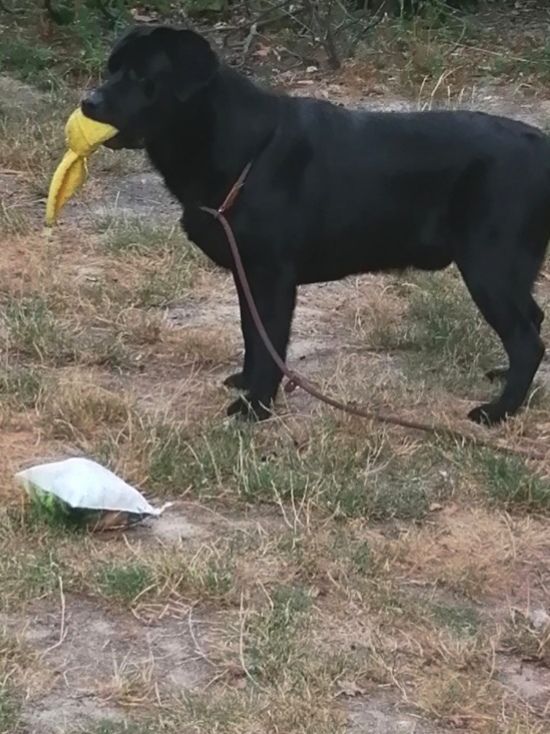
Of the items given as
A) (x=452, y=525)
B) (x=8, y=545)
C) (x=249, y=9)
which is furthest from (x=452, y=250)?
(x=249, y=9)

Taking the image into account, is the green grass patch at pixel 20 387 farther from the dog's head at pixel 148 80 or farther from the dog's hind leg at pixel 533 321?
the dog's hind leg at pixel 533 321

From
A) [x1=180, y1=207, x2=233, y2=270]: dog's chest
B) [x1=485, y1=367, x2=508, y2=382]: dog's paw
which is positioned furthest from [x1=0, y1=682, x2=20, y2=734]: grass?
[x1=485, y1=367, x2=508, y2=382]: dog's paw

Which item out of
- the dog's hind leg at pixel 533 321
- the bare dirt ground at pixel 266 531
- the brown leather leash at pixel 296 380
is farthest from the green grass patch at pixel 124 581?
the dog's hind leg at pixel 533 321

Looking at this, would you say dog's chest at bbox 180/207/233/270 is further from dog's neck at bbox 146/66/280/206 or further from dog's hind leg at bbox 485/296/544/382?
dog's hind leg at bbox 485/296/544/382

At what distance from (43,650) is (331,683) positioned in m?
0.62

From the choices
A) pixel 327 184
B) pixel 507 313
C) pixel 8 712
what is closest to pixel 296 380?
pixel 327 184

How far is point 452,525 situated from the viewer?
12.5ft

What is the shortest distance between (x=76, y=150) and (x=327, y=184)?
725mm

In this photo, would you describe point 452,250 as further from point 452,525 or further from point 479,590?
point 479,590

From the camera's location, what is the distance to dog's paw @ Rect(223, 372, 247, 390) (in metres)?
4.59

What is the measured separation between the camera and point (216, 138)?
167 inches

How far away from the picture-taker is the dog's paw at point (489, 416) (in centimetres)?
444

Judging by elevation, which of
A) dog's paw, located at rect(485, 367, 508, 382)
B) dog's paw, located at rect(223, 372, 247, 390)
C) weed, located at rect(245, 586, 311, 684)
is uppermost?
weed, located at rect(245, 586, 311, 684)

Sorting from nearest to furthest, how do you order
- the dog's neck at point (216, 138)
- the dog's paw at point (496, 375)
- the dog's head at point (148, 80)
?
1. the dog's head at point (148, 80)
2. the dog's neck at point (216, 138)
3. the dog's paw at point (496, 375)
